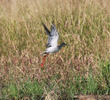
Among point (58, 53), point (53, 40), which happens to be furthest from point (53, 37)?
point (58, 53)

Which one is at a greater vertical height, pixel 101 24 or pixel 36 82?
pixel 101 24

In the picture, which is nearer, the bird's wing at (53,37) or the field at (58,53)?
the field at (58,53)

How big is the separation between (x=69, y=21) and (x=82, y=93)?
2.66m

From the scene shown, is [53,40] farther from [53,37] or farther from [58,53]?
[58,53]

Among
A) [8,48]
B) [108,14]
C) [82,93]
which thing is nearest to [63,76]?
[82,93]

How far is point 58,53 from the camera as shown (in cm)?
635

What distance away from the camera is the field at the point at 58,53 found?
4.80 meters

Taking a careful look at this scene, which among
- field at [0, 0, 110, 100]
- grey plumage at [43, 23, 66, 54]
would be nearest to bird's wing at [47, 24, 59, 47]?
grey plumage at [43, 23, 66, 54]

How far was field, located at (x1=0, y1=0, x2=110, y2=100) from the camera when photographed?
4.80m

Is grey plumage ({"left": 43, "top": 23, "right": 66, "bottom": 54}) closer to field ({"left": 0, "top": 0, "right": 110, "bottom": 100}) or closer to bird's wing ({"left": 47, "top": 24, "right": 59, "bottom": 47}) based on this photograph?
bird's wing ({"left": 47, "top": 24, "right": 59, "bottom": 47})

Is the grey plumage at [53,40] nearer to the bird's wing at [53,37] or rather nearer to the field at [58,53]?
the bird's wing at [53,37]

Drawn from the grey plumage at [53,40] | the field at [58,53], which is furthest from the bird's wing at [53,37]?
the field at [58,53]

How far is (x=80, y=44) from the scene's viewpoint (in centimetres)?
661

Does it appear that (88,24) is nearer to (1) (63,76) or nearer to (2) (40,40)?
(2) (40,40)
